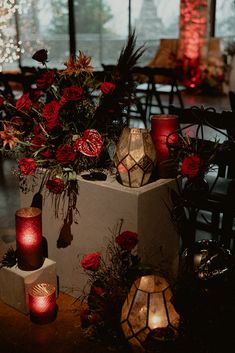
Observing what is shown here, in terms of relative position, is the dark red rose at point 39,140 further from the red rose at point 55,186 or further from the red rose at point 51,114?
the red rose at point 55,186

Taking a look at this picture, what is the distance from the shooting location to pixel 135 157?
78.8 inches

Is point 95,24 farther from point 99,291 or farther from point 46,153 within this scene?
point 99,291

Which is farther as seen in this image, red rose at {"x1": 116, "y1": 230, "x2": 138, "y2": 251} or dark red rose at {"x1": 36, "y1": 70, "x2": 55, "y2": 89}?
dark red rose at {"x1": 36, "y1": 70, "x2": 55, "y2": 89}

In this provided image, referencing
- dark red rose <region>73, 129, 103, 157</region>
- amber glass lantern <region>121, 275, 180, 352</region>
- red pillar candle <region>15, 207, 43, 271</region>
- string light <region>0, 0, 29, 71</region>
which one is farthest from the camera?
string light <region>0, 0, 29, 71</region>

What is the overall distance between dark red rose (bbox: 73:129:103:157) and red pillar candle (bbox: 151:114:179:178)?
11.0 inches

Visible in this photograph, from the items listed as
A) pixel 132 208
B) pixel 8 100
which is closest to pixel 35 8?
pixel 8 100

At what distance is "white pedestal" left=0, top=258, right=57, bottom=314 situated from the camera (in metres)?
2.18

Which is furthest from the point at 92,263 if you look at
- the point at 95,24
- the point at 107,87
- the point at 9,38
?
the point at 9,38

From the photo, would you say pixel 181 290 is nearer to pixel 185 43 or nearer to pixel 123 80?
pixel 123 80

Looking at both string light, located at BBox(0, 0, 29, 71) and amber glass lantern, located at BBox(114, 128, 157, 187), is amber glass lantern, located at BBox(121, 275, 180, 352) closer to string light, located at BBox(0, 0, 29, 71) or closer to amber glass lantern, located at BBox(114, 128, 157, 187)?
amber glass lantern, located at BBox(114, 128, 157, 187)

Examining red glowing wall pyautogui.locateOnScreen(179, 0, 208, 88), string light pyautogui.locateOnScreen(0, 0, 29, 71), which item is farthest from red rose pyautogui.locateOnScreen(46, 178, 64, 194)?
red glowing wall pyautogui.locateOnScreen(179, 0, 208, 88)

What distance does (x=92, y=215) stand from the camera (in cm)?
216

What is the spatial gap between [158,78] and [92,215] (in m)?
7.14

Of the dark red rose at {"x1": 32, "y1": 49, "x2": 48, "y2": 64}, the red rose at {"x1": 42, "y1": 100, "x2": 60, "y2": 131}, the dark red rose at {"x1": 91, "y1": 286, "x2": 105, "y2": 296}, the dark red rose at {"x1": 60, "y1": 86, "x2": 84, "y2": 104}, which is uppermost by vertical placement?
the dark red rose at {"x1": 32, "y1": 49, "x2": 48, "y2": 64}
